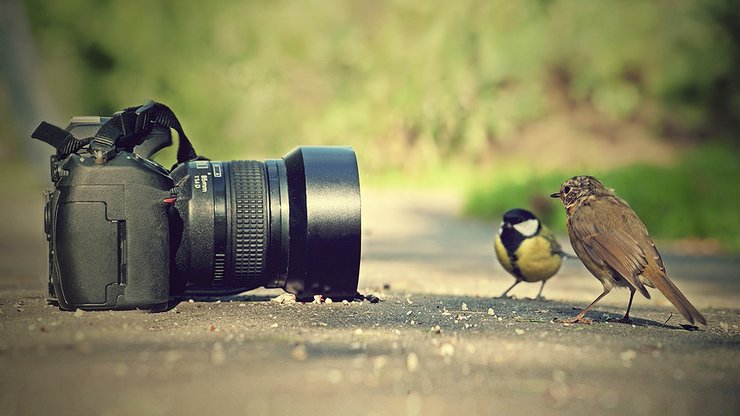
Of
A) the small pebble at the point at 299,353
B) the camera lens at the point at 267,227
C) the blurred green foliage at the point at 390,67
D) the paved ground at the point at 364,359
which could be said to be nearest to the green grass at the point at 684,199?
the paved ground at the point at 364,359

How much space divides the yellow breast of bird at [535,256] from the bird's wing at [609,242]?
121 centimetres

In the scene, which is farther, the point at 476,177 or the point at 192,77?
the point at 192,77

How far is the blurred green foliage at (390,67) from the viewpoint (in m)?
20.9

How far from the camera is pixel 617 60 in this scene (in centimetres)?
2102

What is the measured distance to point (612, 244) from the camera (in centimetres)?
468

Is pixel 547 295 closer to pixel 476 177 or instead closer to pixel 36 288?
pixel 36 288

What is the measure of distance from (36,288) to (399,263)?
12.0 feet

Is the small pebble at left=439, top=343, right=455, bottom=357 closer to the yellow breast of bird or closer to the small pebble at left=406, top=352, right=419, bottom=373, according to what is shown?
the small pebble at left=406, top=352, right=419, bottom=373

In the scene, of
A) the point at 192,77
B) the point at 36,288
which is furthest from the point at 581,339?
the point at 192,77

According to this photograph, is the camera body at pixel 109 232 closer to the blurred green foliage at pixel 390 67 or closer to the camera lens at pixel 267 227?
the camera lens at pixel 267 227

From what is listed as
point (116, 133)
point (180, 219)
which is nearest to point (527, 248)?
point (180, 219)

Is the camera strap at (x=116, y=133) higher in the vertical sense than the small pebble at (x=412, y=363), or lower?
higher

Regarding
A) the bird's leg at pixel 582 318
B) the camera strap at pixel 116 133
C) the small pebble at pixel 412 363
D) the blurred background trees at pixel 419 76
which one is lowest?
the small pebble at pixel 412 363

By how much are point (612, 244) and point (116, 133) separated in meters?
2.42
